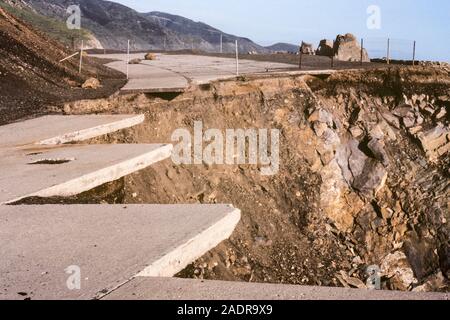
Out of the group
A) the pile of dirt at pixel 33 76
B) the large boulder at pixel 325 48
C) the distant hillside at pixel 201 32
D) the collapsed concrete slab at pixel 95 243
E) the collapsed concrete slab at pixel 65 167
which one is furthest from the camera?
the distant hillside at pixel 201 32

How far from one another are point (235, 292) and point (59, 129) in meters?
5.70

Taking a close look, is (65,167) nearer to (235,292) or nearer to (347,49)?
(235,292)

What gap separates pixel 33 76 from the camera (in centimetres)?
1129

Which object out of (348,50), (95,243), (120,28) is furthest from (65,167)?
(120,28)

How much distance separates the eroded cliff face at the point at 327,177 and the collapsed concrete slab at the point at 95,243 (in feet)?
15.0

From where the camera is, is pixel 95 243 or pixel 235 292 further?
pixel 95 243

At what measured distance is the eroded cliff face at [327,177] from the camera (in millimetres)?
9945

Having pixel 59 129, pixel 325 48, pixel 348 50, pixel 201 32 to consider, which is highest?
pixel 201 32

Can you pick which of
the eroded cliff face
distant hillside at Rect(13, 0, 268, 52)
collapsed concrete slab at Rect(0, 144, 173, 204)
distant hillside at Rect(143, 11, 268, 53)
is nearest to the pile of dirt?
the eroded cliff face

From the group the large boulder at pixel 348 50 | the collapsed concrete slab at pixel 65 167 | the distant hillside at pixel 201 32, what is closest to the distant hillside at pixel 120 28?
the distant hillside at pixel 201 32

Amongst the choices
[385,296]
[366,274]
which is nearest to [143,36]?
[366,274]

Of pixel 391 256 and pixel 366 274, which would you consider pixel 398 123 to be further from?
pixel 366 274

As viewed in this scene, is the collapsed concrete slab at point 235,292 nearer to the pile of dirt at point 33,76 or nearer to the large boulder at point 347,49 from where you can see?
the pile of dirt at point 33,76

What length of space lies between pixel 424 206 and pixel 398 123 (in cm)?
300
